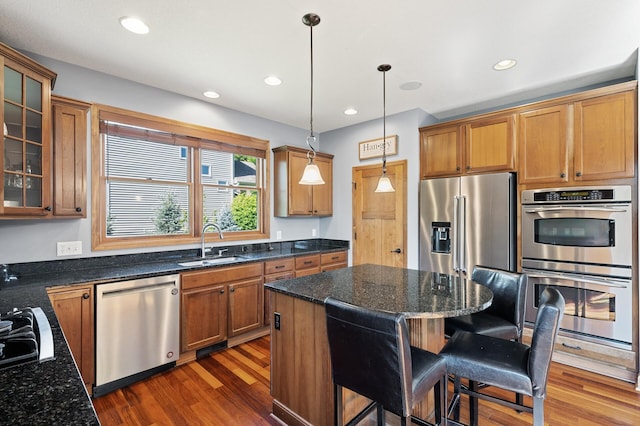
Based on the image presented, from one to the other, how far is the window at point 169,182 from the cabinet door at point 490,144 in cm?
262

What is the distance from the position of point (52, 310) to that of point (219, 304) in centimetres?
162

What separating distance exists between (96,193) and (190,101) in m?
1.40

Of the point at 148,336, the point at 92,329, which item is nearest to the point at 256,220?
the point at 148,336

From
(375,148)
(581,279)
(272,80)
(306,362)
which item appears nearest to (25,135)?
(272,80)

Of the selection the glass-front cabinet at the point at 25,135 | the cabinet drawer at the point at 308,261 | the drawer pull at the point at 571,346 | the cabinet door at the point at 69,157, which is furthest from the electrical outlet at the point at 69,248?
the drawer pull at the point at 571,346

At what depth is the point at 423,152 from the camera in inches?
152

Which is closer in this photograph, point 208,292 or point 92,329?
point 92,329

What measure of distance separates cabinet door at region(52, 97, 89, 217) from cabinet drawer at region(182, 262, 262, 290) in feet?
3.41

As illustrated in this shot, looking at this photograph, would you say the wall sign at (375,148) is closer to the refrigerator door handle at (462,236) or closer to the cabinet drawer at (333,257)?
the refrigerator door handle at (462,236)

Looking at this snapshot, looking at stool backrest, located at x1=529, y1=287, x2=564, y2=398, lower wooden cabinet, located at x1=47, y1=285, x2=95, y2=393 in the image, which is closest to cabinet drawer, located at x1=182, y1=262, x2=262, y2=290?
lower wooden cabinet, located at x1=47, y1=285, x2=95, y2=393

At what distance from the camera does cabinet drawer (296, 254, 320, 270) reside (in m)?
3.96

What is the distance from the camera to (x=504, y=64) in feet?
8.99

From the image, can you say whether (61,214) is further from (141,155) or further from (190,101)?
(190,101)

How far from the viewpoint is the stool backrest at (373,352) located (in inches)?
50.3
